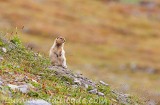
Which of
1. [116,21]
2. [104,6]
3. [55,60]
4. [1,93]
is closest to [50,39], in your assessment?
[116,21]

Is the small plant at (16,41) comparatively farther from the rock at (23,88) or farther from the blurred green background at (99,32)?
the blurred green background at (99,32)

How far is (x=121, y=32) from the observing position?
84.2m

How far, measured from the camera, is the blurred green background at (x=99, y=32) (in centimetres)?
5947

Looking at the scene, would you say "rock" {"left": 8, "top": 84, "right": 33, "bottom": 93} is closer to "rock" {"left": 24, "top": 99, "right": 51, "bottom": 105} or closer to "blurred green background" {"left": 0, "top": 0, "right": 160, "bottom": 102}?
"rock" {"left": 24, "top": 99, "right": 51, "bottom": 105}

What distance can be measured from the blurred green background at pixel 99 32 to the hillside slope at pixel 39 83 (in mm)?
31586

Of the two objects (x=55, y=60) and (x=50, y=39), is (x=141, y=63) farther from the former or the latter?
(x=55, y=60)

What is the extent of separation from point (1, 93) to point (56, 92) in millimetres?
1820

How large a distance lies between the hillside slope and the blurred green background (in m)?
31.6

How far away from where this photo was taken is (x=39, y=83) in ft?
48.9

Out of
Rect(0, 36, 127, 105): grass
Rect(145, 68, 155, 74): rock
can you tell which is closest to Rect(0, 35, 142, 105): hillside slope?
Rect(0, 36, 127, 105): grass

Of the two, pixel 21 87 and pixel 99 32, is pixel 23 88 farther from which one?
pixel 99 32

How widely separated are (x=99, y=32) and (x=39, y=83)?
219 ft

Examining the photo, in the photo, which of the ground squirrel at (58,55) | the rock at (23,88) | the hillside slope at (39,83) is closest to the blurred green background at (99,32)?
the ground squirrel at (58,55)

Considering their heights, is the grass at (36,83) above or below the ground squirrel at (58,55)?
below
